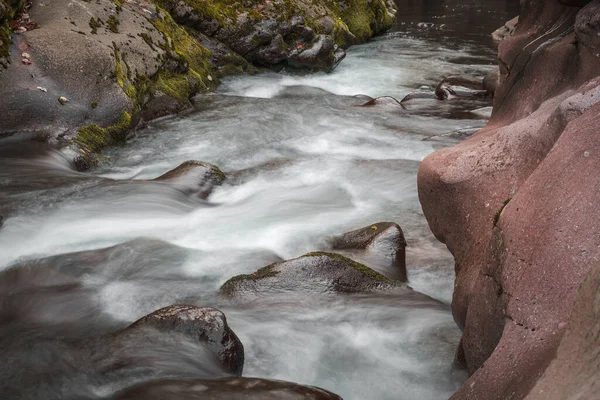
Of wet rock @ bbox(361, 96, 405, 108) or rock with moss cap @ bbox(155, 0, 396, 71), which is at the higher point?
rock with moss cap @ bbox(155, 0, 396, 71)

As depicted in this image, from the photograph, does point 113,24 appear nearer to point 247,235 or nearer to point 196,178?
point 196,178

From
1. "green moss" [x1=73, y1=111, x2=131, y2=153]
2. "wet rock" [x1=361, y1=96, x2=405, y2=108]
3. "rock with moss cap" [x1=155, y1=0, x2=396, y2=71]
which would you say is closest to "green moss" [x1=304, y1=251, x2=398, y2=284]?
"green moss" [x1=73, y1=111, x2=131, y2=153]

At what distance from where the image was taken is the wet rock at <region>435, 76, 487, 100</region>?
1335 cm

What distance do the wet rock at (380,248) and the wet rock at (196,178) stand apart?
2096 mm

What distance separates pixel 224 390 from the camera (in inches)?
142

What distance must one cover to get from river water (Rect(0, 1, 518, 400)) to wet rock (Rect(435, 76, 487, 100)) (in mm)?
425

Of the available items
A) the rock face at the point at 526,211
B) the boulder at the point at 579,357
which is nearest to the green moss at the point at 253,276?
the rock face at the point at 526,211

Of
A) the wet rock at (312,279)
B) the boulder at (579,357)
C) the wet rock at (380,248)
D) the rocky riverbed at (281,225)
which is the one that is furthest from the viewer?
the wet rock at (380,248)

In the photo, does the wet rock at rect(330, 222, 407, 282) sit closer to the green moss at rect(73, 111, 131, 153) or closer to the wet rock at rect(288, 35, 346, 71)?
the green moss at rect(73, 111, 131, 153)

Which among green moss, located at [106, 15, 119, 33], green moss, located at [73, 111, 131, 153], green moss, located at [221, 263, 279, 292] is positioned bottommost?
green moss, located at [73, 111, 131, 153]

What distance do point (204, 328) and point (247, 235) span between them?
8.94 ft

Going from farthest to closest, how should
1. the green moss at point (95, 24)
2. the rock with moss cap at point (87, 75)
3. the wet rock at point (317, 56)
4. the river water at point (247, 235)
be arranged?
the wet rock at point (317, 56) < the green moss at point (95, 24) < the rock with moss cap at point (87, 75) < the river water at point (247, 235)

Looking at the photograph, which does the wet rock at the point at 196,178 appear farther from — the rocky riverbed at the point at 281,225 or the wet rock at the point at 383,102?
the wet rock at the point at 383,102

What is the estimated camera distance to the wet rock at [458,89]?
13352 millimetres
